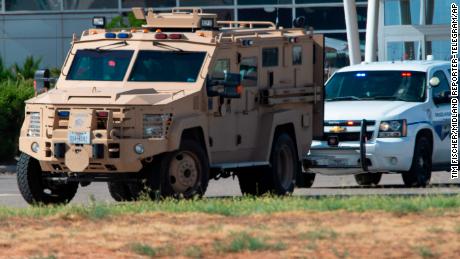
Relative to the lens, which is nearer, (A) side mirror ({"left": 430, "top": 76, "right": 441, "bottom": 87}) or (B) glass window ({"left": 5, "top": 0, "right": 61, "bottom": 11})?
(A) side mirror ({"left": 430, "top": 76, "right": 441, "bottom": 87})

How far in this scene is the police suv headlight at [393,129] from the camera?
2088 centimetres

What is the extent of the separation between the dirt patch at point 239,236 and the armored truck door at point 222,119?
339 centimetres

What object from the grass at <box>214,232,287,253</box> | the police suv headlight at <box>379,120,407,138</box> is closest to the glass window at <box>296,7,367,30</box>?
the police suv headlight at <box>379,120,407,138</box>

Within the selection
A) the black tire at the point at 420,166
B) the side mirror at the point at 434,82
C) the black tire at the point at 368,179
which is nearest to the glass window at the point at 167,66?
the black tire at the point at 420,166

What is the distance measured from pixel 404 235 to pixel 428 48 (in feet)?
69.7

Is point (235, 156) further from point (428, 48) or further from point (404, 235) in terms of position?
point (428, 48)

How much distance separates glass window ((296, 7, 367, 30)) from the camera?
42.7 metres

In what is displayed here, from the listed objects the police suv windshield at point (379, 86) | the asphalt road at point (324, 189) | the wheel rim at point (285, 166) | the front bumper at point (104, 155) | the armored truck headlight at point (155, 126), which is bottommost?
the asphalt road at point (324, 189)

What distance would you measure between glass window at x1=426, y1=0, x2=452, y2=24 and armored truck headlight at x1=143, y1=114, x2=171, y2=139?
18684 millimetres

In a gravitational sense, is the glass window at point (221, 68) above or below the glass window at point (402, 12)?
below

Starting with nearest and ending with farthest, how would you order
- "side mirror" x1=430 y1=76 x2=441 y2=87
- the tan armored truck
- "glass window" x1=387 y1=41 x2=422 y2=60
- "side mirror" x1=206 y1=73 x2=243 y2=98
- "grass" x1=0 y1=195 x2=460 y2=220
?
"grass" x1=0 y1=195 x2=460 y2=220, the tan armored truck, "side mirror" x1=206 y1=73 x2=243 y2=98, "side mirror" x1=430 y1=76 x2=441 y2=87, "glass window" x1=387 y1=41 x2=422 y2=60

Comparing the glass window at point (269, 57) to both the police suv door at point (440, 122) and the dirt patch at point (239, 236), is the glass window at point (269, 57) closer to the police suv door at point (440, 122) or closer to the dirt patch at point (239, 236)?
the police suv door at point (440, 122)

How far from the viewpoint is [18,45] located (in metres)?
45.2

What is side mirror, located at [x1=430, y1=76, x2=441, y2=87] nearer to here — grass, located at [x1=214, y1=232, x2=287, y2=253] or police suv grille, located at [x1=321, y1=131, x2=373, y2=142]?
police suv grille, located at [x1=321, y1=131, x2=373, y2=142]
